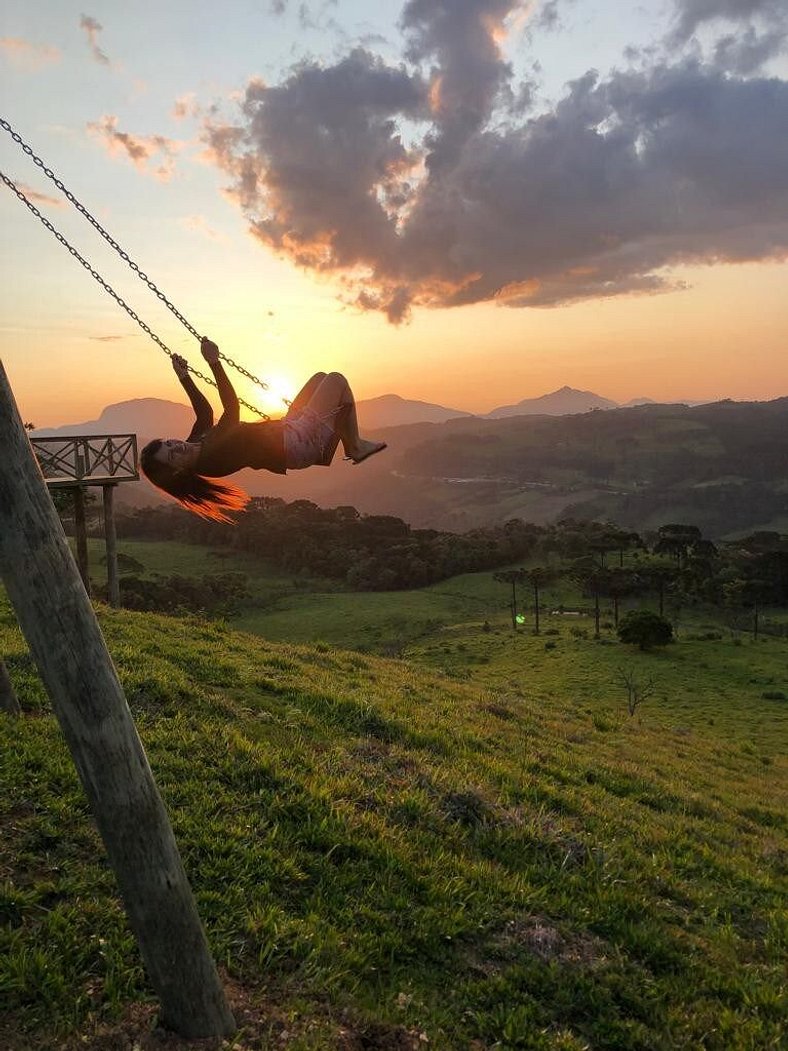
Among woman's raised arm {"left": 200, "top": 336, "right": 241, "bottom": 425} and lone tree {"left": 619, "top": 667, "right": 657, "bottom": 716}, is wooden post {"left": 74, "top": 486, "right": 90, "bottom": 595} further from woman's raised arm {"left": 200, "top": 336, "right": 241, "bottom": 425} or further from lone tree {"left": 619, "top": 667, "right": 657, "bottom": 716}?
lone tree {"left": 619, "top": 667, "right": 657, "bottom": 716}

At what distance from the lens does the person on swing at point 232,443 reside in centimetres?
455

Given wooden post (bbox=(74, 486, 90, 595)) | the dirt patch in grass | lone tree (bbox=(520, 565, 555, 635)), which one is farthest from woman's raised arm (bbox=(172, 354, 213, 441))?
lone tree (bbox=(520, 565, 555, 635))

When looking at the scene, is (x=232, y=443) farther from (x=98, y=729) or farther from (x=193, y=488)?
(x=98, y=729)

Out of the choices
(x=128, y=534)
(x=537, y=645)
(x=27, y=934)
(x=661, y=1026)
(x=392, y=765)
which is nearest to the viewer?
(x=27, y=934)

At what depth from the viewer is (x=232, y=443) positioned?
4.51m

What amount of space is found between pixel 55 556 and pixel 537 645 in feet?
217

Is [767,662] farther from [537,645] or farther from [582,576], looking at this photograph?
[582,576]

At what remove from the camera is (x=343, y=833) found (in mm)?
6879

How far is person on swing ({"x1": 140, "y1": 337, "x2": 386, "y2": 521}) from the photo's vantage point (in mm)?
4551

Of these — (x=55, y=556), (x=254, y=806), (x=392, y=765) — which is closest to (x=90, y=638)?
(x=55, y=556)

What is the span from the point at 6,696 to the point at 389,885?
5.46 metres

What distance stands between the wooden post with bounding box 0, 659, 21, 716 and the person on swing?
5159mm

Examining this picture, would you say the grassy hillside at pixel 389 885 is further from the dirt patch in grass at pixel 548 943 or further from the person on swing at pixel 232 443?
the person on swing at pixel 232 443

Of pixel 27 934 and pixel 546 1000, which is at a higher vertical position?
pixel 27 934
